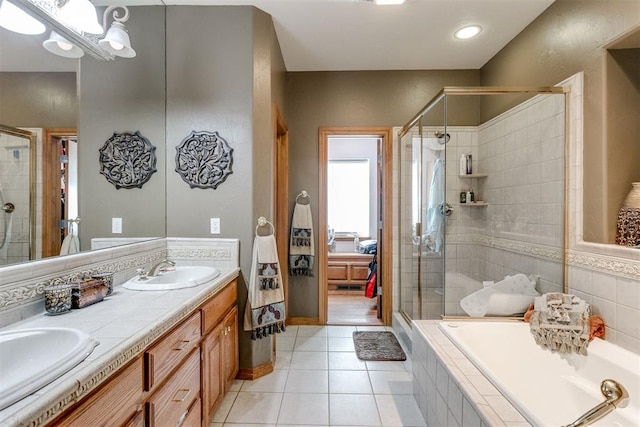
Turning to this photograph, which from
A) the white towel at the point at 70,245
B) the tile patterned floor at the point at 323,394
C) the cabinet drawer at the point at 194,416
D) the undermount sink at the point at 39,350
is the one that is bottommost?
the tile patterned floor at the point at 323,394

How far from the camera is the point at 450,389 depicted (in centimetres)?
140

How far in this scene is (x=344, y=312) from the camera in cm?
363

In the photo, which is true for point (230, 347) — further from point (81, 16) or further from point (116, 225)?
point (81, 16)

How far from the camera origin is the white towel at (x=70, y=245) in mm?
1378

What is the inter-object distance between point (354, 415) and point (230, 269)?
3.93ft

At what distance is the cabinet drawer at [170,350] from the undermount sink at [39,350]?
232mm

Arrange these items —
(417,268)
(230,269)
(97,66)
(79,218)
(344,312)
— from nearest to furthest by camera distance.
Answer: (79,218) < (97,66) < (230,269) < (417,268) < (344,312)

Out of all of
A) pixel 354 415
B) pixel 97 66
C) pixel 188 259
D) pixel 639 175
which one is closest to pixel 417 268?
pixel 354 415

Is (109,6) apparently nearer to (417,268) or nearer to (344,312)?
(417,268)

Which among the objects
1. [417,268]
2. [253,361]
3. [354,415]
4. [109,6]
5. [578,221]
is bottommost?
[354,415]

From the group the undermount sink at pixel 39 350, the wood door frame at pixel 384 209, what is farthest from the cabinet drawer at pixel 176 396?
the wood door frame at pixel 384 209

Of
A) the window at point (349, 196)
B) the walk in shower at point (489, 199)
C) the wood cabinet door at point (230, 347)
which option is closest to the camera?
the wood cabinet door at point (230, 347)

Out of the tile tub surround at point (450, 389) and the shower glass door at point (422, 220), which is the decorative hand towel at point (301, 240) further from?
the tile tub surround at point (450, 389)

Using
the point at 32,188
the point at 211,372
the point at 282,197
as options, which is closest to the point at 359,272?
the point at 282,197
